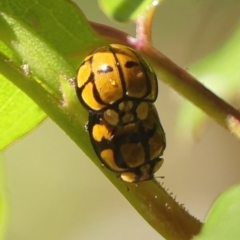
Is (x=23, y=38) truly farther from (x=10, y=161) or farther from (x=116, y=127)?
(x=10, y=161)

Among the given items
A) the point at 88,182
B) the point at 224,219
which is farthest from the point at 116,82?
the point at 88,182

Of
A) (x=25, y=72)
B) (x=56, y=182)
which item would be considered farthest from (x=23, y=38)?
(x=56, y=182)

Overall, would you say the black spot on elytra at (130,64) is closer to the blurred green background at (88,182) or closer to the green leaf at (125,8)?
the green leaf at (125,8)

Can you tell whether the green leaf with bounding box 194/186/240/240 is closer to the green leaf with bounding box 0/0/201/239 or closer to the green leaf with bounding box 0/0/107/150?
the green leaf with bounding box 0/0/201/239

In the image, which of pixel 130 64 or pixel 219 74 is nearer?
pixel 130 64

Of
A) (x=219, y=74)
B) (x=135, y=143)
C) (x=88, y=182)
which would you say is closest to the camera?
(x=135, y=143)

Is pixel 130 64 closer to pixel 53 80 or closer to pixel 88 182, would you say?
pixel 53 80
